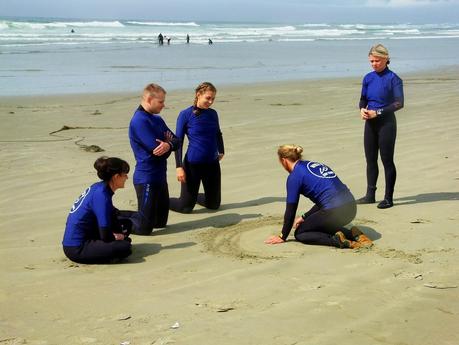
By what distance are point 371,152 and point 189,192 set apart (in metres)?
2.10

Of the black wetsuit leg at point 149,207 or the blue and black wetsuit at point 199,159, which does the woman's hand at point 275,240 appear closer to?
the black wetsuit leg at point 149,207

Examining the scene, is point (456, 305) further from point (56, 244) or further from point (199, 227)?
point (56, 244)

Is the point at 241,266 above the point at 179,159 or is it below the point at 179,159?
below

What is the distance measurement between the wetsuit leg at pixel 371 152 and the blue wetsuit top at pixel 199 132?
1714 mm

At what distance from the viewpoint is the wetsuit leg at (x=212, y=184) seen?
7.81 metres

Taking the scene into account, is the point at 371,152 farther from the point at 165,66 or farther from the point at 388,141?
the point at 165,66

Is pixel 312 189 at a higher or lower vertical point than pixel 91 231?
higher

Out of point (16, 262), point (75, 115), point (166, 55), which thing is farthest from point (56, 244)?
point (166, 55)

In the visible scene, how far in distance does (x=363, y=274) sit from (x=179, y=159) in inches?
112

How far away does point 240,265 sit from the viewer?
5.71 metres

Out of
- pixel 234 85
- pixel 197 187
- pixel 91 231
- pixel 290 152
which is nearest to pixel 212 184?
pixel 197 187

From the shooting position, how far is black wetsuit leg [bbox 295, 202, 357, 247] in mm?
6199

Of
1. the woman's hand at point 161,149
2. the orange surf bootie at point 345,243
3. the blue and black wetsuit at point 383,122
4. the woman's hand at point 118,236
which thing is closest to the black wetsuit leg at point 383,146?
the blue and black wetsuit at point 383,122

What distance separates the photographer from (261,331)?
431 cm
